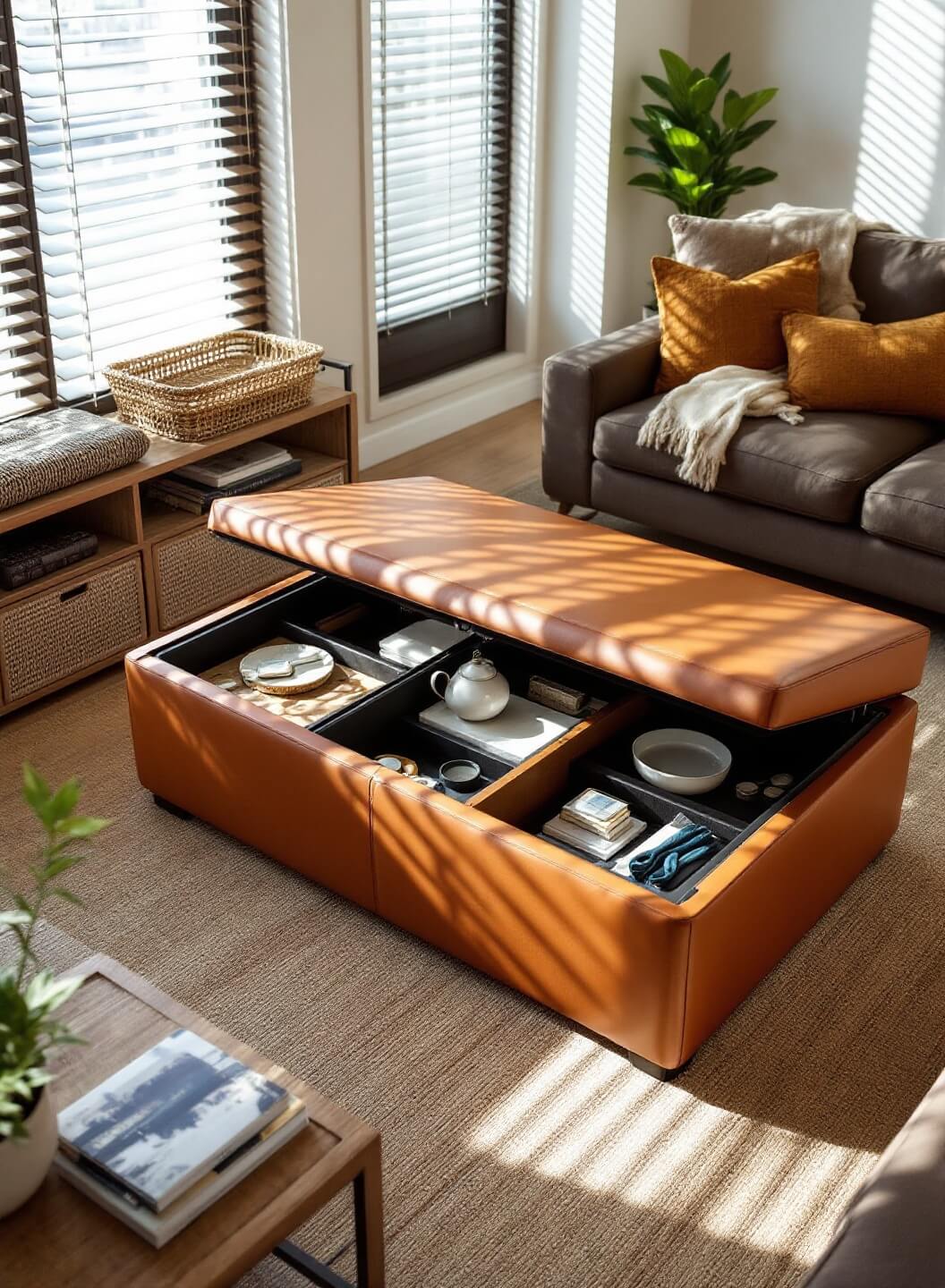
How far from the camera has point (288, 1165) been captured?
1550 millimetres

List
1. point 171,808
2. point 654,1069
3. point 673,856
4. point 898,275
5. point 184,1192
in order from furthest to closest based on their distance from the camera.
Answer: point 898,275 < point 171,808 < point 673,856 < point 654,1069 < point 184,1192

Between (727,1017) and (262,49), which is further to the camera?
(262,49)

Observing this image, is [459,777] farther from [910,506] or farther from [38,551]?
[910,506]

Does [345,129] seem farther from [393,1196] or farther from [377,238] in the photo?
[393,1196]

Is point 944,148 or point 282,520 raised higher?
point 944,148

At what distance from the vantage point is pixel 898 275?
12.3 feet

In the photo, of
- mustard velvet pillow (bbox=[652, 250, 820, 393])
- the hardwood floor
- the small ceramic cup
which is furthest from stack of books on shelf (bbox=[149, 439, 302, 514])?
the small ceramic cup

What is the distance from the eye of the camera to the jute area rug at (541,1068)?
188 cm

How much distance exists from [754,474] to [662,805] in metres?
1.32

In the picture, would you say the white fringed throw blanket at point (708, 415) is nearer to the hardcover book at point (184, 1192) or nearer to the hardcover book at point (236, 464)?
the hardcover book at point (236, 464)

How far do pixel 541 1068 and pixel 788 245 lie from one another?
2532 mm

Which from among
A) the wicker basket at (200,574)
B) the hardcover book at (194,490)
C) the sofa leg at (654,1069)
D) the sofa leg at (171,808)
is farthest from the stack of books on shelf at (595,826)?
the hardcover book at (194,490)

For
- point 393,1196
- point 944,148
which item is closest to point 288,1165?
point 393,1196

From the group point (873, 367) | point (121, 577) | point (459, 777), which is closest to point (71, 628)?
point (121, 577)
